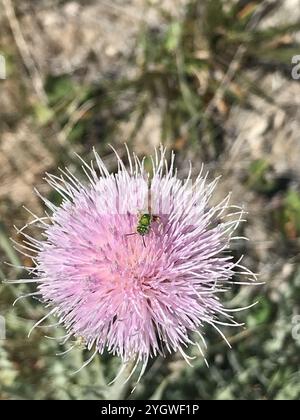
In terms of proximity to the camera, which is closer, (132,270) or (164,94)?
(132,270)

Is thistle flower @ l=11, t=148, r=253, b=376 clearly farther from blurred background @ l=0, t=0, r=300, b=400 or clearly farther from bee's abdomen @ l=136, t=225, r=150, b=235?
blurred background @ l=0, t=0, r=300, b=400

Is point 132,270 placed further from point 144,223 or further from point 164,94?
point 164,94

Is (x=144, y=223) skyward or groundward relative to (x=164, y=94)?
groundward

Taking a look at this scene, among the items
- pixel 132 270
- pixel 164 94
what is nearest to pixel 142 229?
pixel 132 270

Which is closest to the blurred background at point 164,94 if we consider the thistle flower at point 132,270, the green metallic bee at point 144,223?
the thistle flower at point 132,270

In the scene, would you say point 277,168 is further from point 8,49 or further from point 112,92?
point 8,49

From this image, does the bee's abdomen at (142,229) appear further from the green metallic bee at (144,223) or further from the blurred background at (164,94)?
the blurred background at (164,94)

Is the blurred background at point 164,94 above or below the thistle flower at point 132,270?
above
